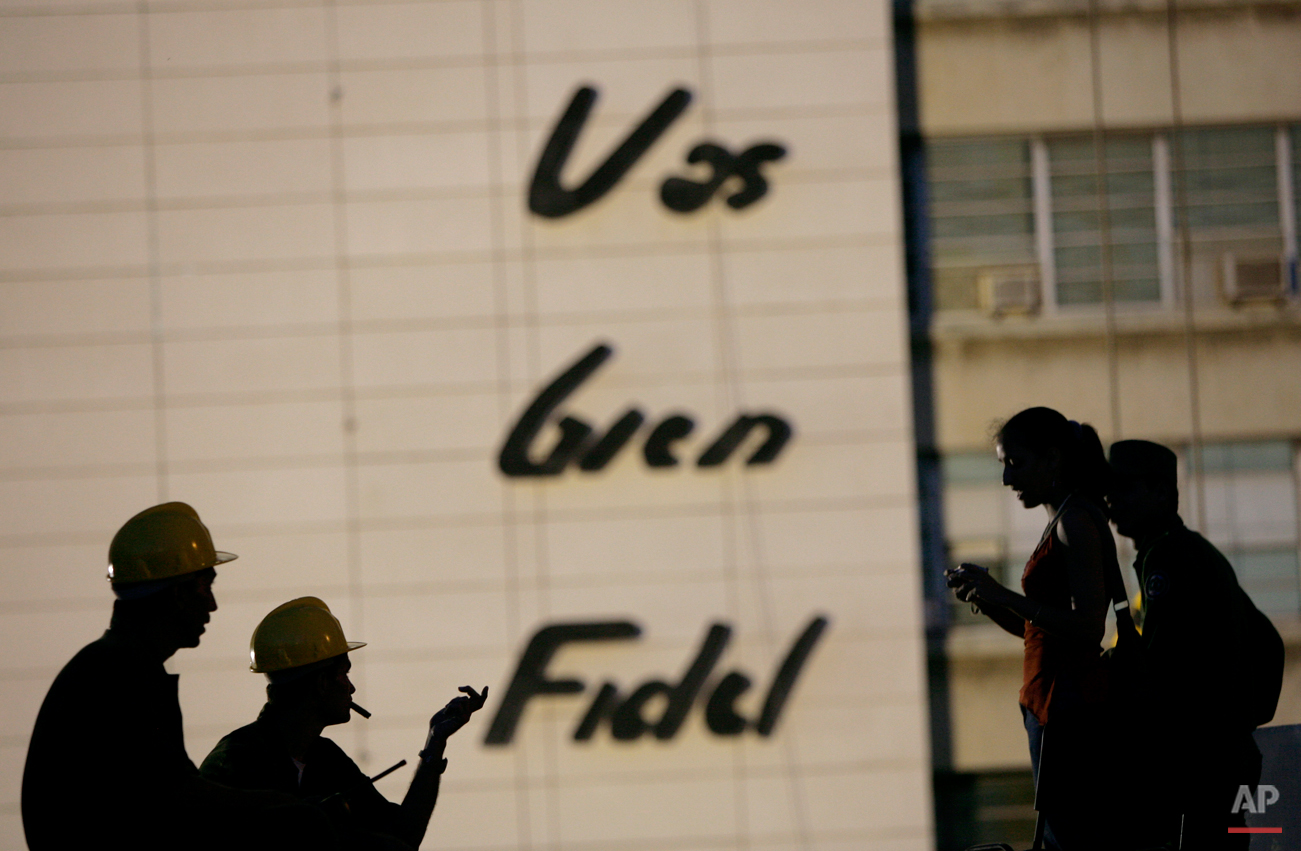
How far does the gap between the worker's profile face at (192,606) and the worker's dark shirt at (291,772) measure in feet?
1.03

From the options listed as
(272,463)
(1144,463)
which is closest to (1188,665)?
(1144,463)

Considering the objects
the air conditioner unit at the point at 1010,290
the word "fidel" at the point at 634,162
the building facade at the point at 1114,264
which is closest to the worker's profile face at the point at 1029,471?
the word "fidel" at the point at 634,162

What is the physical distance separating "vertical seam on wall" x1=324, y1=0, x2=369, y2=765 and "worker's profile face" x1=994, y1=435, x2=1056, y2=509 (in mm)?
7523

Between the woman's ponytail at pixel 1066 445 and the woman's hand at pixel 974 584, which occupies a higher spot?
the woman's ponytail at pixel 1066 445

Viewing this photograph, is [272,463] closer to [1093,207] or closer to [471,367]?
[471,367]

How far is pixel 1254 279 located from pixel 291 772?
33.0 ft

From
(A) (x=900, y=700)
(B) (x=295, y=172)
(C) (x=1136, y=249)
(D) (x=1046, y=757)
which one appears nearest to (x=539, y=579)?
(A) (x=900, y=700)

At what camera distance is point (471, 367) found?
400 inches

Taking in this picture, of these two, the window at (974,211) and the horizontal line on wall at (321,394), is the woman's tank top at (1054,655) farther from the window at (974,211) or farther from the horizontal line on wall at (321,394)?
the window at (974,211)

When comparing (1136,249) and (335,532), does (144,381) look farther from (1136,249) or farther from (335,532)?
(1136,249)

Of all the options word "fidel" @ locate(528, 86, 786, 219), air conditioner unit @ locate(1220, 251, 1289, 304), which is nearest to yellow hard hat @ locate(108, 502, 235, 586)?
word "fidel" @ locate(528, 86, 786, 219)

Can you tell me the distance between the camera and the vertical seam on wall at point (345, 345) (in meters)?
10.1

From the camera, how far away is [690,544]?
10172mm

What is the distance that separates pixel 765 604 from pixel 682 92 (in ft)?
15.1
